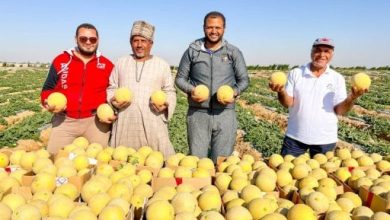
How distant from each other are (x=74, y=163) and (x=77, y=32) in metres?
1.79

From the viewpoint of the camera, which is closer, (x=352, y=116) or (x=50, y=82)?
(x=50, y=82)

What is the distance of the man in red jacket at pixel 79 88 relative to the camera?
4.59 metres

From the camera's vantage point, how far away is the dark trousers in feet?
15.1

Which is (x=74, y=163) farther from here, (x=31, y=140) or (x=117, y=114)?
(x=31, y=140)

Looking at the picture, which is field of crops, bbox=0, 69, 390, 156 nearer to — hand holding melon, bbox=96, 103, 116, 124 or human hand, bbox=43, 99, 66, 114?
hand holding melon, bbox=96, 103, 116, 124

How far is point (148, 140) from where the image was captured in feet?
15.4

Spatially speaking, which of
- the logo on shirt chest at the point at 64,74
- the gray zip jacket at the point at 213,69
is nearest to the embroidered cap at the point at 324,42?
the gray zip jacket at the point at 213,69

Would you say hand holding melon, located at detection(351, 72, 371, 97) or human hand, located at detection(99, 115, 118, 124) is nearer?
hand holding melon, located at detection(351, 72, 371, 97)

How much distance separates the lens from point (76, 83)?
4.61 metres

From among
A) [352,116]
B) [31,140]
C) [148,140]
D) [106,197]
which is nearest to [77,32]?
[148,140]

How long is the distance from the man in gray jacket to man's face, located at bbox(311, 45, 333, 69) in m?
0.89

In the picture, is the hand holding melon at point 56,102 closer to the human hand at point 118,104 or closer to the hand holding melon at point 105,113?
the hand holding melon at point 105,113

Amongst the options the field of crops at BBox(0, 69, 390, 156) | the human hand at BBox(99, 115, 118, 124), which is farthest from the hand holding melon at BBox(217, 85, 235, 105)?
the field of crops at BBox(0, 69, 390, 156)

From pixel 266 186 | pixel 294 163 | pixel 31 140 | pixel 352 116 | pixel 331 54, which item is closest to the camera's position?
pixel 266 186
